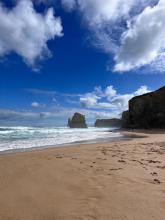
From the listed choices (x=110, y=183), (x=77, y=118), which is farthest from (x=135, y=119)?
(x=110, y=183)

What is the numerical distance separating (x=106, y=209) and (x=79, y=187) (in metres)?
1.19

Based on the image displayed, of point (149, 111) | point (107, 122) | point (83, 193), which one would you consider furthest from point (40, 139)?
point (107, 122)

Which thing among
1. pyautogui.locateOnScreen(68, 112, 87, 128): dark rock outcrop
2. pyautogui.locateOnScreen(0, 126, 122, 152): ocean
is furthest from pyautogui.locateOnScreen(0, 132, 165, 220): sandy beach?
pyautogui.locateOnScreen(68, 112, 87, 128): dark rock outcrop

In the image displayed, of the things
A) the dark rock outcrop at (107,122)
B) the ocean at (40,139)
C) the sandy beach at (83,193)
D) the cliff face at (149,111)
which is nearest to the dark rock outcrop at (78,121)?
the dark rock outcrop at (107,122)

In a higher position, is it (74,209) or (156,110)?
(156,110)

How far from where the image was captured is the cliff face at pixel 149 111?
4769 cm

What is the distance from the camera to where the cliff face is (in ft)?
156

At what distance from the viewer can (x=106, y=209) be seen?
10.5ft

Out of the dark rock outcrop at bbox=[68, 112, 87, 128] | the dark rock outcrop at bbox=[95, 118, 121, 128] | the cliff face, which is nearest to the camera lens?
the cliff face

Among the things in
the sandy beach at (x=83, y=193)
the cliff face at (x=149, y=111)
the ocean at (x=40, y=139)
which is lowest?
the sandy beach at (x=83, y=193)

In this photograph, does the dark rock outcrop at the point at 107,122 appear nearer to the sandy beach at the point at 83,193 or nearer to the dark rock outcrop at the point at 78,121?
the dark rock outcrop at the point at 78,121

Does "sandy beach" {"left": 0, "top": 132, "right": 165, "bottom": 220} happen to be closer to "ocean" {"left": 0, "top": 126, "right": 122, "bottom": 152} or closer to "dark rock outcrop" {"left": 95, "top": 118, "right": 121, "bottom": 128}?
"ocean" {"left": 0, "top": 126, "right": 122, "bottom": 152}

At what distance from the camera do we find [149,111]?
51219mm

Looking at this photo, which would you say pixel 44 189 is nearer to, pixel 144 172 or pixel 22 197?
pixel 22 197
